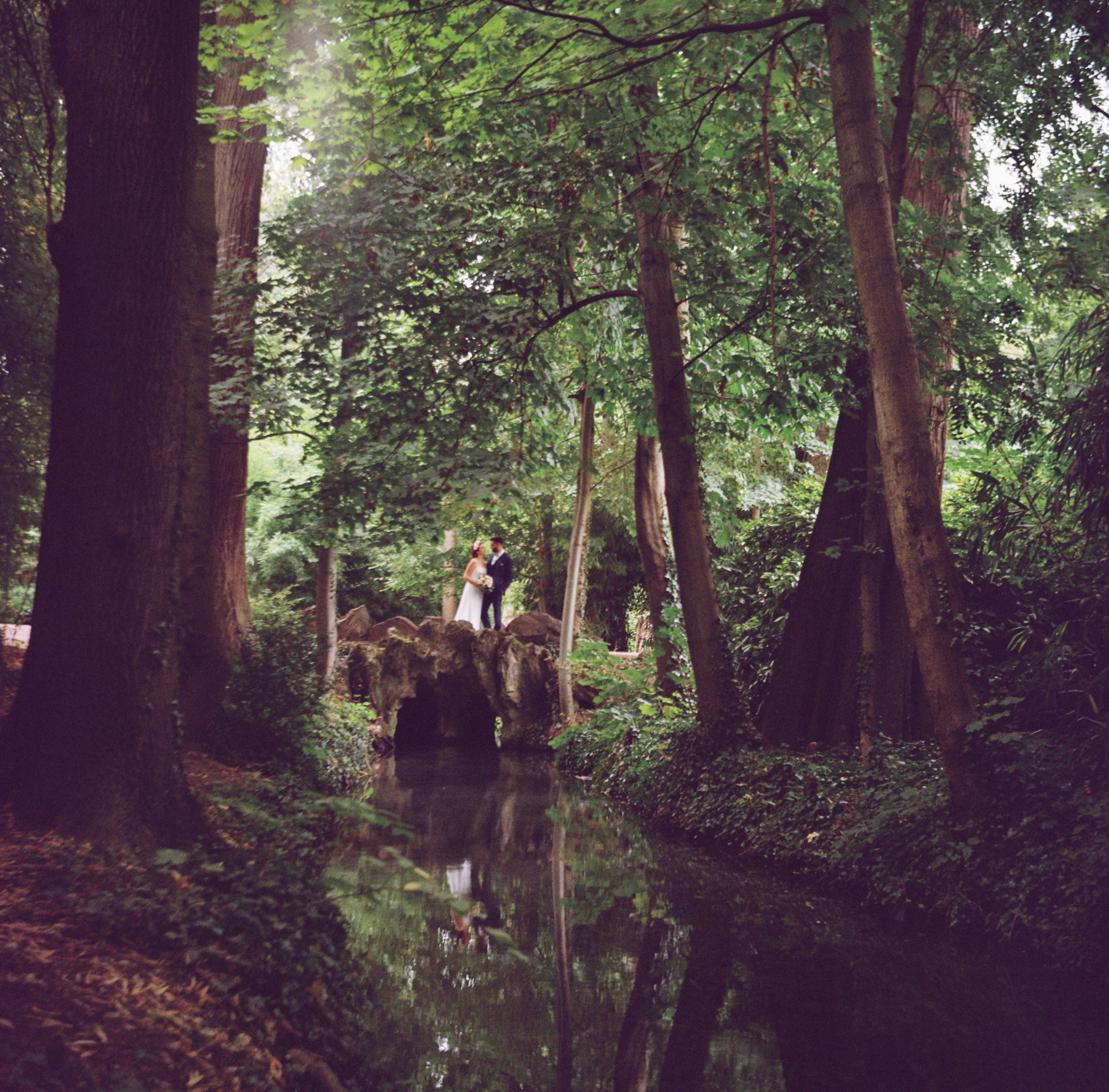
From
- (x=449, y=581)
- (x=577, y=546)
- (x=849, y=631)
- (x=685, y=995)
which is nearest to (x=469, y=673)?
(x=577, y=546)

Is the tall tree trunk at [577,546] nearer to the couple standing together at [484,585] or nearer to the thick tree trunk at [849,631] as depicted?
the couple standing together at [484,585]

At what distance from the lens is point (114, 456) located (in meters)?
4.89

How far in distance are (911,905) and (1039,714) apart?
1.59 m

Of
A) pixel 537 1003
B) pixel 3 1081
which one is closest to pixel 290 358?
pixel 537 1003

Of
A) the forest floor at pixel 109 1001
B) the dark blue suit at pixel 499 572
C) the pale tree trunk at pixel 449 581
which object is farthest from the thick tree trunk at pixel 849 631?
the pale tree trunk at pixel 449 581

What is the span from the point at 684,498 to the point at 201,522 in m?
5.12

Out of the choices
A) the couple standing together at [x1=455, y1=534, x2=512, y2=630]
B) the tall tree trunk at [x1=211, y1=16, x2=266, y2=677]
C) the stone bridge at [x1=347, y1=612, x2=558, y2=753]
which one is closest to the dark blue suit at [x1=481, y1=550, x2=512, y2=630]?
the couple standing together at [x1=455, y1=534, x2=512, y2=630]

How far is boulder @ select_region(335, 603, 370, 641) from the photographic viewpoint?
2127cm

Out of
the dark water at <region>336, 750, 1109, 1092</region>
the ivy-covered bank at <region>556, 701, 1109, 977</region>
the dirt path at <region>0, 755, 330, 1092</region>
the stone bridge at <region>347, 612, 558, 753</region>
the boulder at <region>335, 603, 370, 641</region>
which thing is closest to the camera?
the dirt path at <region>0, 755, 330, 1092</region>

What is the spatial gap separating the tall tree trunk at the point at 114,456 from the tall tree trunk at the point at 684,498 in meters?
6.32

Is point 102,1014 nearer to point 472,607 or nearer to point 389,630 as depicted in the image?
point 472,607

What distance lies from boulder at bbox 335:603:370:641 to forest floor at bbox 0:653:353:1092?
16846 mm

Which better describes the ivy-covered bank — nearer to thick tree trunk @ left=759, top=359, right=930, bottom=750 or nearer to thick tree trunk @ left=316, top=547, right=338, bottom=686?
thick tree trunk @ left=759, top=359, right=930, bottom=750

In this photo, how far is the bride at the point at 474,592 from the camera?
2045cm
